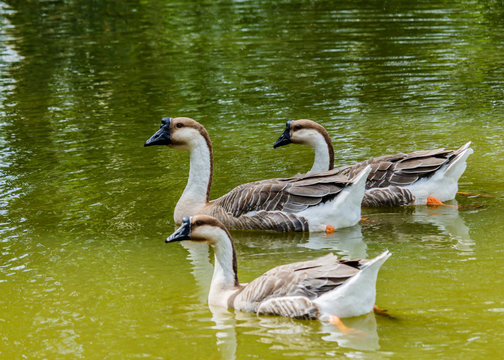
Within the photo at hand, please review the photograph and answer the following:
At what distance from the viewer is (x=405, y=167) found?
1221 cm

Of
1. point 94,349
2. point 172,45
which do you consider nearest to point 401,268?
point 94,349

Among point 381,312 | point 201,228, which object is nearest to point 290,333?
point 381,312

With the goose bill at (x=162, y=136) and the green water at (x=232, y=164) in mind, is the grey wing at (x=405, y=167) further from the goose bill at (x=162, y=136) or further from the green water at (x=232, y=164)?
the goose bill at (x=162, y=136)

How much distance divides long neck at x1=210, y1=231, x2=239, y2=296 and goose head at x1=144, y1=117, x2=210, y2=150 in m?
3.63

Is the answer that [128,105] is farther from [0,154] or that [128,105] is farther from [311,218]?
[311,218]

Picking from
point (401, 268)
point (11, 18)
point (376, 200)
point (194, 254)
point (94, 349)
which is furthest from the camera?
point (11, 18)

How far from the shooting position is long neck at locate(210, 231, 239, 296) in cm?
892

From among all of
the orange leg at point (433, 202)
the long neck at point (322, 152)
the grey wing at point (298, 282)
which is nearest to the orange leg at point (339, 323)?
the grey wing at point (298, 282)

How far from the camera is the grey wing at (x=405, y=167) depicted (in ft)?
39.6

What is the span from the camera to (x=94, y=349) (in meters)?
8.07

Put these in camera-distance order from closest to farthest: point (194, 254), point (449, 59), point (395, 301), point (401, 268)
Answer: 1. point (395, 301)
2. point (401, 268)
3. point (194, 254)
4. point (449, 59)

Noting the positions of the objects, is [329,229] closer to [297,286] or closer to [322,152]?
[322,152]

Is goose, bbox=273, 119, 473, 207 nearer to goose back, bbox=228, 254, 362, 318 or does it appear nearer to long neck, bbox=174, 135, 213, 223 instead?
long neck, bbox=174, 135, 213, 223

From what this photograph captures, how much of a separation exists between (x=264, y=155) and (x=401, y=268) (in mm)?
5739
